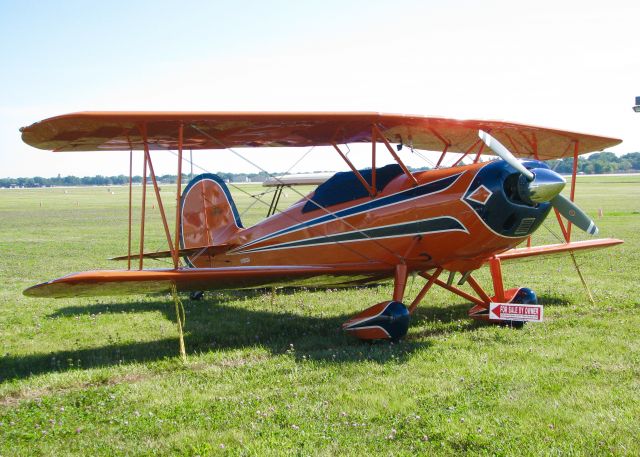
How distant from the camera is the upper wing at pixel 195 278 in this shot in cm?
627

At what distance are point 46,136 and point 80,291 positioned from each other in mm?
1734

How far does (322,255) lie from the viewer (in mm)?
8398

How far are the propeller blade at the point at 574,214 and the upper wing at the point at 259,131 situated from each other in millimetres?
1328

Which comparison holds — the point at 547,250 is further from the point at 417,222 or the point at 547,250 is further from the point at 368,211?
the point at 368,211

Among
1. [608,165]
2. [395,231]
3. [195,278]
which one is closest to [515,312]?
[395,231]

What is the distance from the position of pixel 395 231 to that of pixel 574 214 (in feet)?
7.15

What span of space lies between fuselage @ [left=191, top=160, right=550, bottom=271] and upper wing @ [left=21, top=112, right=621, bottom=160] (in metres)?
0.76

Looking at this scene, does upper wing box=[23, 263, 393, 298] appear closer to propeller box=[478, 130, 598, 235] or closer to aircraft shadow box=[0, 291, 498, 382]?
aircraft shadow box=[0, 291, 498, 382]

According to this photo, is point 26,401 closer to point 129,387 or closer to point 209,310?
point 129,387

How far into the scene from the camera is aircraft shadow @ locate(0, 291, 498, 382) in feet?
21.2

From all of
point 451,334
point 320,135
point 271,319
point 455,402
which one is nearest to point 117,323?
point 271,319

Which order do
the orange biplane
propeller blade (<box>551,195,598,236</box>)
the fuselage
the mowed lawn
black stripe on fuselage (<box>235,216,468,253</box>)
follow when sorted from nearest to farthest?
the mowed lawn, the orange biplane, the fuselage, black stripe on fuselage (<box>235,216,468,253</box>), propeller blade (<box>551,195,598,236</box>)

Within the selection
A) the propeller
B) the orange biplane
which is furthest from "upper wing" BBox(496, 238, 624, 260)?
the propeller

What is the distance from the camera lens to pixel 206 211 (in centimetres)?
1085
